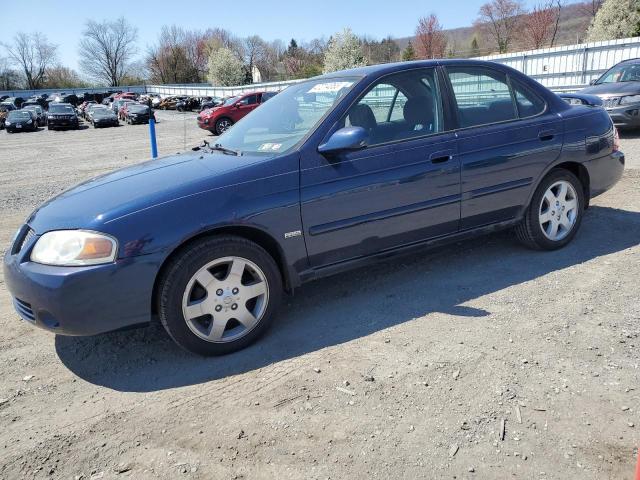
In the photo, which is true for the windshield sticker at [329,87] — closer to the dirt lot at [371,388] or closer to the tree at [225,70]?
the dirt lot at [371,388]

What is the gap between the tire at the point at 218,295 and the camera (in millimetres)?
3010

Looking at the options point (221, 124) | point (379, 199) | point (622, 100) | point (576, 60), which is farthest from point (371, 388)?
point (576, 60)

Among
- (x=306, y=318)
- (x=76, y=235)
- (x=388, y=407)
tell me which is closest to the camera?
(x=388, y=407)

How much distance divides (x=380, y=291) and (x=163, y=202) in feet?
5.93

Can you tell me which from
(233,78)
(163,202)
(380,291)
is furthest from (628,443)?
(233,78)

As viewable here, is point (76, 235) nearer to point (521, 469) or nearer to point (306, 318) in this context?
point (306, 318)

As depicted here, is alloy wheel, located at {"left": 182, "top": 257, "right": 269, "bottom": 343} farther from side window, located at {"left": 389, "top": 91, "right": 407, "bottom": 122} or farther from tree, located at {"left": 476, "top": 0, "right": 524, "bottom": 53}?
tree, located at {"left": 476, "top": 0, "right": 524, "bottom": 53}

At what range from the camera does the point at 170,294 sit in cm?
298

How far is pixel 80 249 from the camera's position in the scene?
2869mm

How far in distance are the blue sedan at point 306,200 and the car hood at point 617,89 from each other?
6.82 metres

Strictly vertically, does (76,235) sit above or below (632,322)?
above

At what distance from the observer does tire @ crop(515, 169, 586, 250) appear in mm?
4395

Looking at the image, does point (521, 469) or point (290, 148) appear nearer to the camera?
point (521, 469)

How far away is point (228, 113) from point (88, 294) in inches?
781
